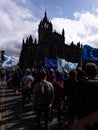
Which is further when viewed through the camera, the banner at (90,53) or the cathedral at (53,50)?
the cathedral at (53,50)

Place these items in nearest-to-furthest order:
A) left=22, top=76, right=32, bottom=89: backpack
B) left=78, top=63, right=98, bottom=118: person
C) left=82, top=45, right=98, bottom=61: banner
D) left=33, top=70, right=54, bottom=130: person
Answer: left=78, top=63, right=98, bottom=118: person, left=33, top=70, right=54, bottom=130: person, left=22, top=76, right=32, bottom=89: backpack, left=82, top=45, right=98, bottom=61: banner

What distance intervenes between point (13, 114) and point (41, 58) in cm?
7501

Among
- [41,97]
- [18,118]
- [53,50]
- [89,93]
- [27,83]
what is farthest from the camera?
[53,50]

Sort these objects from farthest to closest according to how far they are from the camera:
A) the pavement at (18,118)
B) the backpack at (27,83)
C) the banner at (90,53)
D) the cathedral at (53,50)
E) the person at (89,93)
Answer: the cathedral at (53,50) → the banner at (90,53) → the backpack at (27,83) → the pavement at (18,118) → the person at (89,93)

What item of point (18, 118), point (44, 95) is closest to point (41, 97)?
point (44, 95)

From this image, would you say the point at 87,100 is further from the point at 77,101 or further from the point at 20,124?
the point at 20,124

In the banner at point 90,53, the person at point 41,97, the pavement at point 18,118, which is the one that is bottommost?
the pavement at point 18,118

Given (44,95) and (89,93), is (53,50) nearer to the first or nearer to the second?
(44,95)

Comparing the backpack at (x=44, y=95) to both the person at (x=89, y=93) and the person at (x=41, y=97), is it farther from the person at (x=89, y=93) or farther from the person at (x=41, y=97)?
the person at (x=89, y=93)

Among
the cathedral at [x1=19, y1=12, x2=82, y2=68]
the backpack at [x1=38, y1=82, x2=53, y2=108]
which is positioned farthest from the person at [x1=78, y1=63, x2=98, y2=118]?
the cathedral at [x1=19, y1=12, x2=82, y2=68]

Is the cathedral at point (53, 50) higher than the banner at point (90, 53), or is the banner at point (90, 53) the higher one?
the cathedral at point (53, 50)

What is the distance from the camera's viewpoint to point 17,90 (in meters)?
25.4

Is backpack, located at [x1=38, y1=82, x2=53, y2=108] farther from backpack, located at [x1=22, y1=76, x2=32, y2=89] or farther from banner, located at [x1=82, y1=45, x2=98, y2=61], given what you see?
banner, located at [x1=82, y1=45, x2=98, y2=61]

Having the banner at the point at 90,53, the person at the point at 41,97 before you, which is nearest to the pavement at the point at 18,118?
the person at the point at 41,97
